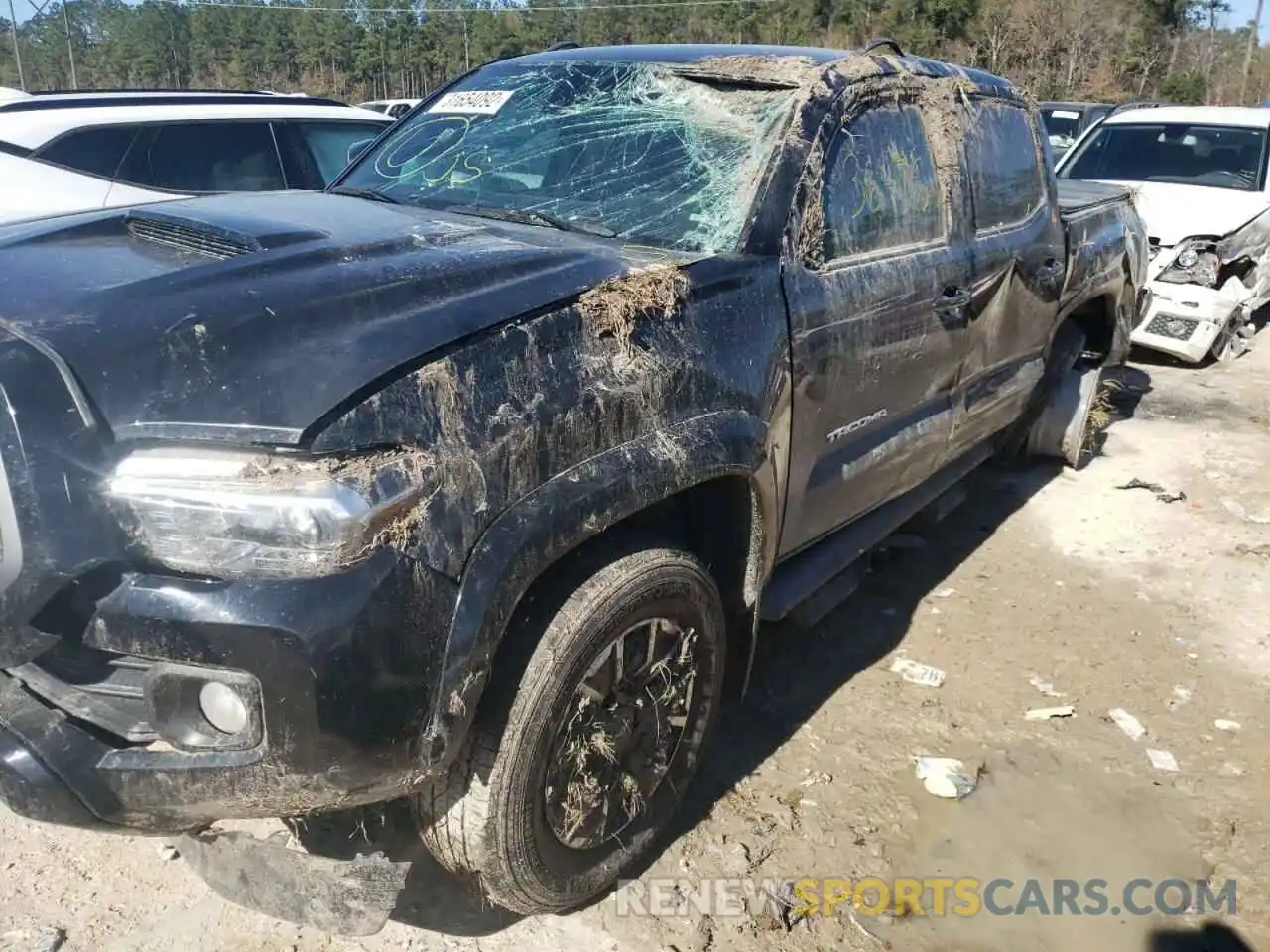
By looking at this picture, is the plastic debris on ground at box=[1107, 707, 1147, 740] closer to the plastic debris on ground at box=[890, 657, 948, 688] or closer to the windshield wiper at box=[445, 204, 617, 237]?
the plastic debris on ground at box=[890, 657, 948, 688]

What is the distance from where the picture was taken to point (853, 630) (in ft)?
13.2

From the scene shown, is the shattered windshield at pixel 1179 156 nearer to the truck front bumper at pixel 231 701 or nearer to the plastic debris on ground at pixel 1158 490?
the plastic debris on ground at pixel 1158 490

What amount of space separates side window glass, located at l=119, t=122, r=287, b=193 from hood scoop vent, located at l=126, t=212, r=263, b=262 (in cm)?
394

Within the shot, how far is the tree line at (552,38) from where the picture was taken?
35000mm

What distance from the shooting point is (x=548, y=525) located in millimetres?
1996

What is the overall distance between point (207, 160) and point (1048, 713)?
552 centimetres

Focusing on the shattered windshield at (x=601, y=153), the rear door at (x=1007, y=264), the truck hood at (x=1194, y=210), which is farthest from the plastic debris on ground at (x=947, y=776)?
the truck hood at (x=1194, y=210)

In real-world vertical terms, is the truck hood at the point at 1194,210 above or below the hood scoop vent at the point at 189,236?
below

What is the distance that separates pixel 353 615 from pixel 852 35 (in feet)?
141

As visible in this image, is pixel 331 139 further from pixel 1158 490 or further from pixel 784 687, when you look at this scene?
pixel 1158 490

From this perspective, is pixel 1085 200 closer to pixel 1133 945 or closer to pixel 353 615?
pixel 1133 945

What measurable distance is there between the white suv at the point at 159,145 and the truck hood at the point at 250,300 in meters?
3.42

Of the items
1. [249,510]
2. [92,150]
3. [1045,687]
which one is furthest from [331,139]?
[249,510]

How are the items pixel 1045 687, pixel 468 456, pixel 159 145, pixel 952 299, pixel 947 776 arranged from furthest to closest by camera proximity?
pixel 159 145 → pixel 1045 687 → pixel 952 299 → pixel 947 776 → pixel 468 456
